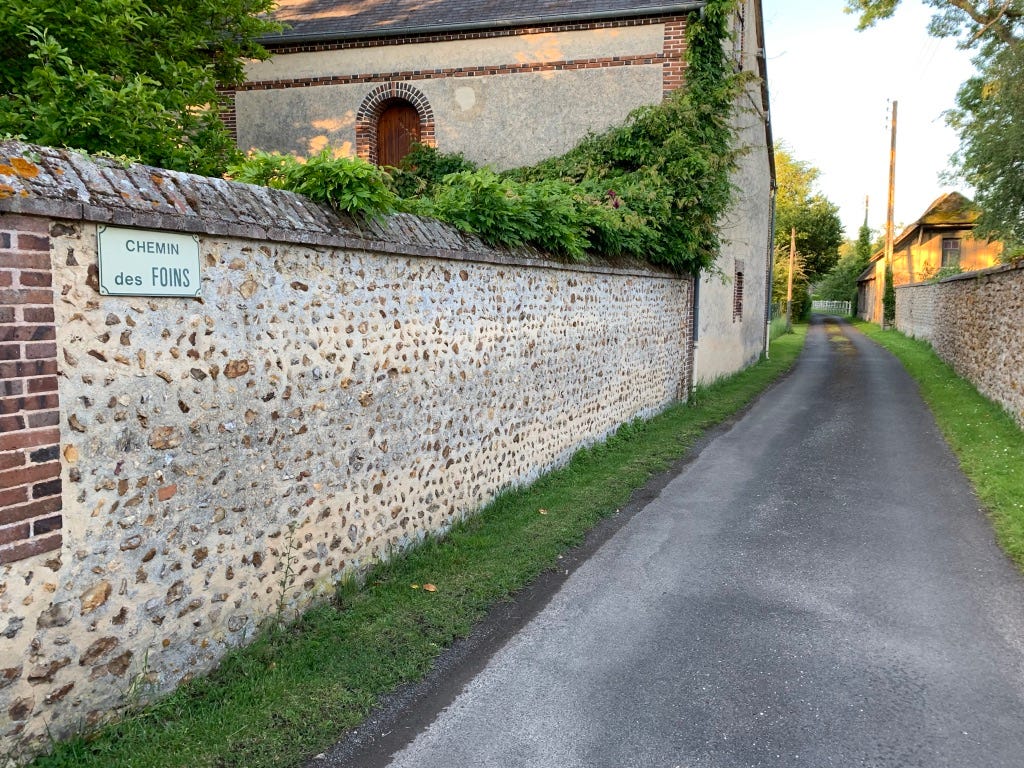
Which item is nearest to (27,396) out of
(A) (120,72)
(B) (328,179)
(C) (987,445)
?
(B) (328,179)

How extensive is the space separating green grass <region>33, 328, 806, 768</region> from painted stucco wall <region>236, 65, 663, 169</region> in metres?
8.27

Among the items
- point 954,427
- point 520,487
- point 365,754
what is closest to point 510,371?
point 520,487

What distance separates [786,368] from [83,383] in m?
20.3

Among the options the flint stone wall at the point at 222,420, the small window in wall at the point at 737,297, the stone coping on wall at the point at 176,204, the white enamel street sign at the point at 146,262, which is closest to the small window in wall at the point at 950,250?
the small window in wall at the point at 737,297

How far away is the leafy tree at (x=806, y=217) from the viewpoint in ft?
174

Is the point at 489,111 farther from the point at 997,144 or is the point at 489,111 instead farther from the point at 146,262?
the point at 997,144

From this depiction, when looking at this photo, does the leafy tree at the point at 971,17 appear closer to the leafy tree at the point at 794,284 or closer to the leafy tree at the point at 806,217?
the leafy tree at the point at 794,284

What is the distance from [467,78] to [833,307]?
7534cm

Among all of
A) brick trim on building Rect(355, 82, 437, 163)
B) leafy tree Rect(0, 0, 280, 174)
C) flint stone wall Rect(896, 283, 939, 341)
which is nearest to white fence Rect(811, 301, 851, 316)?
flint stone wall Rect(896, 283, 939, 341)

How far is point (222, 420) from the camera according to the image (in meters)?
3.83

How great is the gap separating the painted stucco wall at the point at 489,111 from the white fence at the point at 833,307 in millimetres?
65984

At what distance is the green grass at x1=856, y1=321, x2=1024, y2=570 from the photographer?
21.1 feet

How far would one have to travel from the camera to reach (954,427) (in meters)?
10.7

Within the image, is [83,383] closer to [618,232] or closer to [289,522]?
[289,522]
